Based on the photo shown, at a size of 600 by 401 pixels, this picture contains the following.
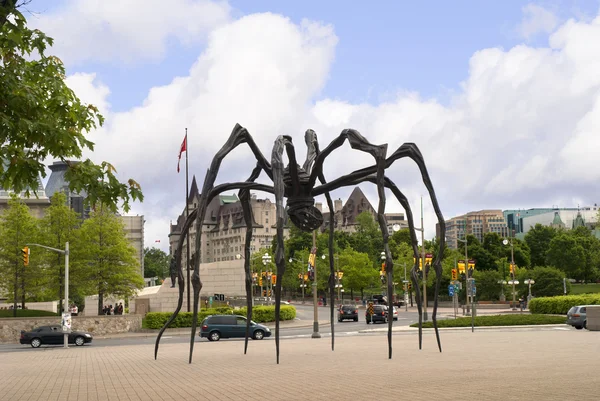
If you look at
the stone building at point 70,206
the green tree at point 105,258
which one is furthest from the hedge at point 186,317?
the stone building at point 70,206

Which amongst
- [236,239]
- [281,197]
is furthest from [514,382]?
[236,239]

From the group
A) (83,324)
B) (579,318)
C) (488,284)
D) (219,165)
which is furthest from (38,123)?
(488,284)

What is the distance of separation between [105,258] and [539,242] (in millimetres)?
98555

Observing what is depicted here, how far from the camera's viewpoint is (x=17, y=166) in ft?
35.9

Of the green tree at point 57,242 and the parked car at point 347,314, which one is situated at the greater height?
the green tree at point 57,242

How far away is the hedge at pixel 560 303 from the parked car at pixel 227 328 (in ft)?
68.7

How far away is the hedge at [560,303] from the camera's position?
44406 millimetres

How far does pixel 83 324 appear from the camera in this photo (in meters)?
45.2

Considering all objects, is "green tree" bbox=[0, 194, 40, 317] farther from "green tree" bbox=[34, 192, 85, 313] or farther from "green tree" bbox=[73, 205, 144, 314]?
"green tree" bbox=[73, 205, 144, 314]

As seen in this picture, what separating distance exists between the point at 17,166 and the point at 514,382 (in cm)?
823

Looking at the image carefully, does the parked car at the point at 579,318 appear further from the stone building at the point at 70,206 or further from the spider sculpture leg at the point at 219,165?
the stone building at the point at 70,206

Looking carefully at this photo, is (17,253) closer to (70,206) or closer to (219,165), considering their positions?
(219,165)

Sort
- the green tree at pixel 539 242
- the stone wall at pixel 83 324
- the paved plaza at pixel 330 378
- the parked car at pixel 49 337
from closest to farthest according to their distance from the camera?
the paved plaza at pixel 330 378, the parked car at pixel 49 337, the stone wall at pixel 83 324, the green tree at pixel 539 242

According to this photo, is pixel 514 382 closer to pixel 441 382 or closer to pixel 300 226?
pixel 441 382
